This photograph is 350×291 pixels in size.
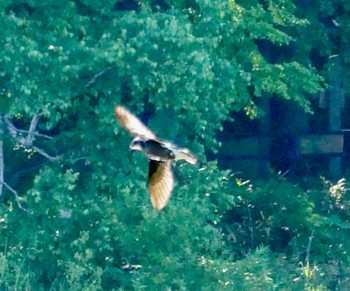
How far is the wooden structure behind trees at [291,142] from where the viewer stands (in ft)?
44.2

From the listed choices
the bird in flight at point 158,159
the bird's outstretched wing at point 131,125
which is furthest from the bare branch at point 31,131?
the bird in flight at point 158,159

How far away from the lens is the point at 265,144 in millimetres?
13766

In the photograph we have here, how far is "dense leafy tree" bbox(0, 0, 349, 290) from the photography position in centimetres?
974

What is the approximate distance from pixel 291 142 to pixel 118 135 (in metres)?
3.89

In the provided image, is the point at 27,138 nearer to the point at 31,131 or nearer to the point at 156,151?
Answer: the point at 31,131

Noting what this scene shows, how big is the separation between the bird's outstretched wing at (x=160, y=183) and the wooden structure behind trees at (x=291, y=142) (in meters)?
6.35

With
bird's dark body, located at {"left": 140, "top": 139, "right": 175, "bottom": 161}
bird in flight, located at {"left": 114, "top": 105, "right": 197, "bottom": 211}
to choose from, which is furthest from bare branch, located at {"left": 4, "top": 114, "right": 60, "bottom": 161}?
bird's dark body, located at {"left": 140, "top": 139, "right": 175, "bottom": 161}

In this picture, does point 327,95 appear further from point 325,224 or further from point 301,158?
point 325,224

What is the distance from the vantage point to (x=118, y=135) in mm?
10227

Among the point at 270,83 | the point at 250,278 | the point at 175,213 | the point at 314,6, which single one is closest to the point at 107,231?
the point at 175,213

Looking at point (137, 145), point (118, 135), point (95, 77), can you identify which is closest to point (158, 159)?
point (137, 145)

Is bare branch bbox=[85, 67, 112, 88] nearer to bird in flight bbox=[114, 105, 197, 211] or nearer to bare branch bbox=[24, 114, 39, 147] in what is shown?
bare branch bbox=[24, 114, 39, 147]

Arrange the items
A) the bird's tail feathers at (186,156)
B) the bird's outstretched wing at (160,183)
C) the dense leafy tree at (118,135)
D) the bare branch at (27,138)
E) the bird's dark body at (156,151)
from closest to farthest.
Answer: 1. the bird's tail feathers at (186,156)
2. the bird's outstretched wing at (160,183)
3. the bird's dark body at (156,151)
4. the dense leafy tree at (118,135)
5. the bare branch at (27,138)

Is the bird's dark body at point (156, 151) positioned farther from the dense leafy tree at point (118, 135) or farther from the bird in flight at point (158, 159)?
the dense leafy tree at point (118, 135)
